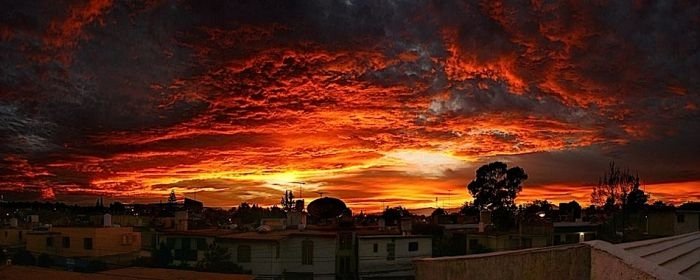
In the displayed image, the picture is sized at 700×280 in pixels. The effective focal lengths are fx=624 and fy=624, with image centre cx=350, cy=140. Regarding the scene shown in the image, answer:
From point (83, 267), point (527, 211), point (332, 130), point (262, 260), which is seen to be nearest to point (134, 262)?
point (83, 267)

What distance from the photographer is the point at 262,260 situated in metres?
39.5

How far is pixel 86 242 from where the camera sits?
4175 centimetres

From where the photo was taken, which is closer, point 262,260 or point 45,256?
point 262,260

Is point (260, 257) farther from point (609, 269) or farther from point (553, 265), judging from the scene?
point (609, 269)

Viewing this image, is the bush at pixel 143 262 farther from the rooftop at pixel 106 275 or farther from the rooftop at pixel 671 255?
the rooftop at pixel 671 255

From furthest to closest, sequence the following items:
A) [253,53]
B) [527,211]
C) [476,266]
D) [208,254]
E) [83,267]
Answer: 1. [527,211]
2. [208,254]
3. [83,267]
4. [253,53]
5. [476,266]

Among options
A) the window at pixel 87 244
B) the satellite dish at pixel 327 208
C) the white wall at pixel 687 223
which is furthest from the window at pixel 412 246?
the satellite dish at pixel 327 208

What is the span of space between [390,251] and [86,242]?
20.4 metres

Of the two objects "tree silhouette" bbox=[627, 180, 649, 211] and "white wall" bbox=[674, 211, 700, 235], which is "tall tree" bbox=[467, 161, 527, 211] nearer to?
"tree silhouette" bbox=[627, 180, 649, 211]

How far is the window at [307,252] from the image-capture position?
133 ft

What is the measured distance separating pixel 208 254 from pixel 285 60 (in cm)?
1563

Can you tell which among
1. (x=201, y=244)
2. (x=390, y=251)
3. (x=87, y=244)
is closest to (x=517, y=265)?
(x=390, y=251)

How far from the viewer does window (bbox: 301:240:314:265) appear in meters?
40.4

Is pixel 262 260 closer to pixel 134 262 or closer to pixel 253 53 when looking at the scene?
pixel 134 262
